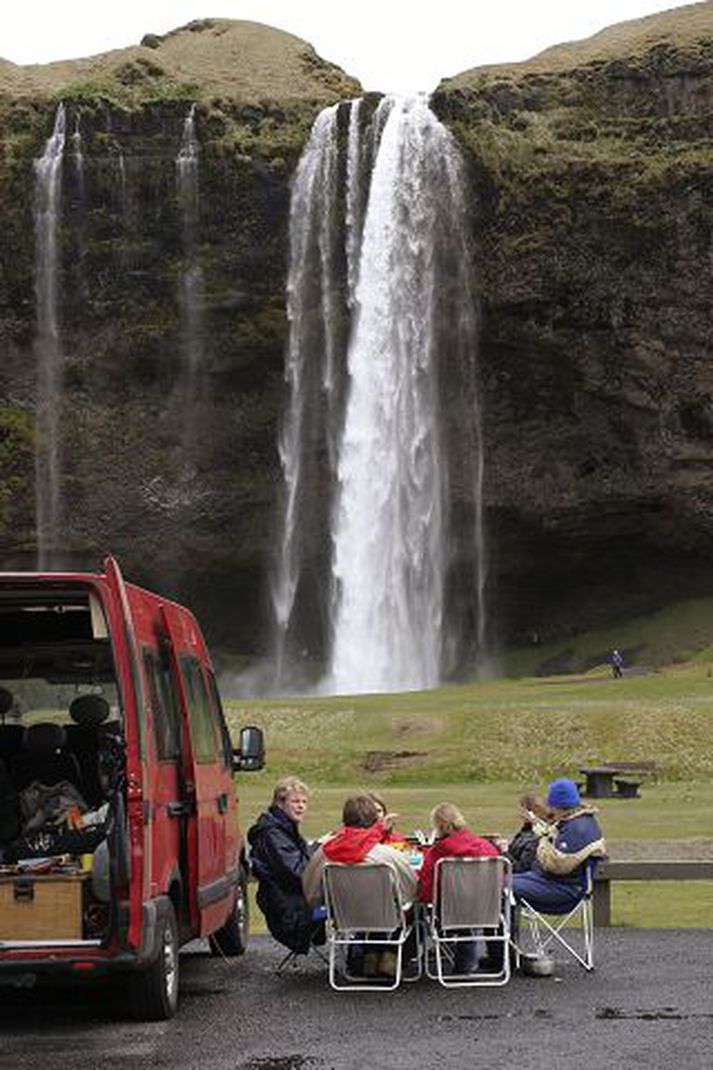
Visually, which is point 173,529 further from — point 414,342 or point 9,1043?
point 9,1043

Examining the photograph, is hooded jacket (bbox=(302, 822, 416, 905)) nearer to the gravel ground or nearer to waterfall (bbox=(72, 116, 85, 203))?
the gravel ground

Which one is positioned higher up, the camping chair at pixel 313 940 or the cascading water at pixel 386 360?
the cascading water at pixel 386 360

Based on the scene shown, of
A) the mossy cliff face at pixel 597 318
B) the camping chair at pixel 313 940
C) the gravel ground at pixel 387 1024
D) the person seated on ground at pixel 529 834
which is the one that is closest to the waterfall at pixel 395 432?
the mossy cliff face at pixel 597 318

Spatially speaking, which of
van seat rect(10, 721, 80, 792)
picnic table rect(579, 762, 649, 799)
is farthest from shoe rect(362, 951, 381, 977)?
picnic table rect(579, 762, 649, 799)

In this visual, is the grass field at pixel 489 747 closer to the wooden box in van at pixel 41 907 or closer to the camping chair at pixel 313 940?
the camping chair at pixel 313 940

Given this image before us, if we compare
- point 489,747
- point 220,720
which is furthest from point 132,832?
point 489,747

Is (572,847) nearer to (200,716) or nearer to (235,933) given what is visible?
(200,716)

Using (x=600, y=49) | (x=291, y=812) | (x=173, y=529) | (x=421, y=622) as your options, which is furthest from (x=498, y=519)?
(x=291, y=812)

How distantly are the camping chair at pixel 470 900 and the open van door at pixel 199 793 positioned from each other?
A: 174 cm

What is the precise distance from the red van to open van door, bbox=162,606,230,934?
0.02 m

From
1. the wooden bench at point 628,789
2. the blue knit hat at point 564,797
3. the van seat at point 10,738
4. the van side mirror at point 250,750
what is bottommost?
the wooden bench at point 628,789

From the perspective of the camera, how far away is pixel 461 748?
1565 inches

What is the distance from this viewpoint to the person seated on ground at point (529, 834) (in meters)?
14.7

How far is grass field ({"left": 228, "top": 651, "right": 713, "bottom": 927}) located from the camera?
3135 cm
